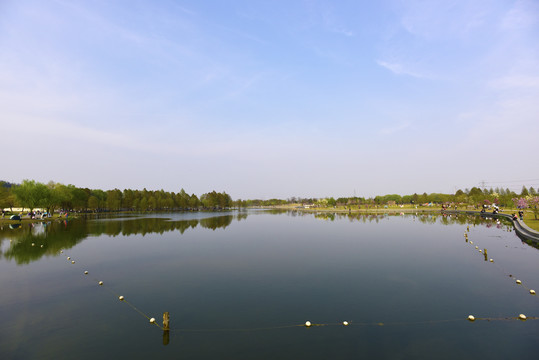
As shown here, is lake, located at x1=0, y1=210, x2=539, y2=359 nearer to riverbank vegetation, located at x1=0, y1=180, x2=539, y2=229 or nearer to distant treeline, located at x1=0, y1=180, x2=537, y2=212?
riverbank vegetation, located at x1=0, y1=180, x2=539, y2=229

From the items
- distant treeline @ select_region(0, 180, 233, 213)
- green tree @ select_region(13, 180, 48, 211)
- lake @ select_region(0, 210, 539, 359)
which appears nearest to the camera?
lake @ select_region(0, 210, 539, 359)

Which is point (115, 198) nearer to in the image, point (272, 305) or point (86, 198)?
point (86, 198)

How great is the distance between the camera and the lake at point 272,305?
11.6 meters

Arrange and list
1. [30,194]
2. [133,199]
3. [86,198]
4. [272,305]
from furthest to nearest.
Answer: [133,199]
[86,198]
[30,194]
[272,305]

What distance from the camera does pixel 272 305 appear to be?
1595cm

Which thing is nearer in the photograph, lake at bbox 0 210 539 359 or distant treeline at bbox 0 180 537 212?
lake at bbox 0 210 539 359

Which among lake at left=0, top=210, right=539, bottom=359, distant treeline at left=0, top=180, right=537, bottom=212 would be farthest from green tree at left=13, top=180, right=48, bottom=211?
lake at left=0, top=210, right=539, bottom=359

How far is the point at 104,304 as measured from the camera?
16562mm

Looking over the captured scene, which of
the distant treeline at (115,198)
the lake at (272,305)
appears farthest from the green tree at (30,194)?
the lake at (272,305)

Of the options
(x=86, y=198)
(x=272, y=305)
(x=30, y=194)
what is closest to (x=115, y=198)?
(x=86, y=198)

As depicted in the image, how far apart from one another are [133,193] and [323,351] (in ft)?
509

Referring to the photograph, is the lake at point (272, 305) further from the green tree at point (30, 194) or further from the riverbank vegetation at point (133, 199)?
the green tree at point (30, 194)

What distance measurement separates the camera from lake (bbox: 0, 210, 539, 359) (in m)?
11.6

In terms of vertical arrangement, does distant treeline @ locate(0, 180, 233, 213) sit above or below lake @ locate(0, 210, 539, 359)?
above
